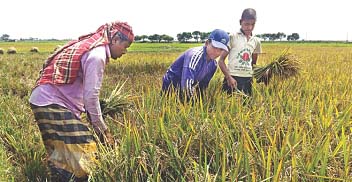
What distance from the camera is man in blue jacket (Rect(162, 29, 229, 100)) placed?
306 centimetres

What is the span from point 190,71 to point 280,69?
5.29ft

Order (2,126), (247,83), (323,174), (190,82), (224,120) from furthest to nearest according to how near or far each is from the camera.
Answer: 1. (247,83)
2. (2,126)
3. (190,82)
4. (224,120)
5. (323,174)

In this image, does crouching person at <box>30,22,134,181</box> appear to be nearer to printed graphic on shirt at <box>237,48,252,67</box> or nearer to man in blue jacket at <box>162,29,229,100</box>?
man in blue jacket at <box>162,29,229,100</box>

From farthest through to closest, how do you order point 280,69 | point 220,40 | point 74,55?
point 280,69 < point 220,40 < point 74,55

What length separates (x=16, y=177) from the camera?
269 cm

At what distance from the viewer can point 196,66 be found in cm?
318

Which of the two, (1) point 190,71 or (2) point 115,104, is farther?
(2) point 115,104

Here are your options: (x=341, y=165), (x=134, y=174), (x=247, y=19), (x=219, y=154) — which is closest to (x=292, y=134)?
(x=341, y=165)

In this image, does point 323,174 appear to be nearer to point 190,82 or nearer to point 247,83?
point 190,82

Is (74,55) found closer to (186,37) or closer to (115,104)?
(115,104)

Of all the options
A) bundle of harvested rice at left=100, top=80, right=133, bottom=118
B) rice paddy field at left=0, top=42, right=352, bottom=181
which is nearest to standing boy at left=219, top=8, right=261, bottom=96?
rice paddy field at left=0, top=42, right=352, bottom=181

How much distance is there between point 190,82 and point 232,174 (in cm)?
133

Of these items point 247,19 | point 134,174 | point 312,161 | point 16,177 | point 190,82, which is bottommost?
point 16,177

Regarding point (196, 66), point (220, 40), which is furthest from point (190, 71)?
point (220, 40)
